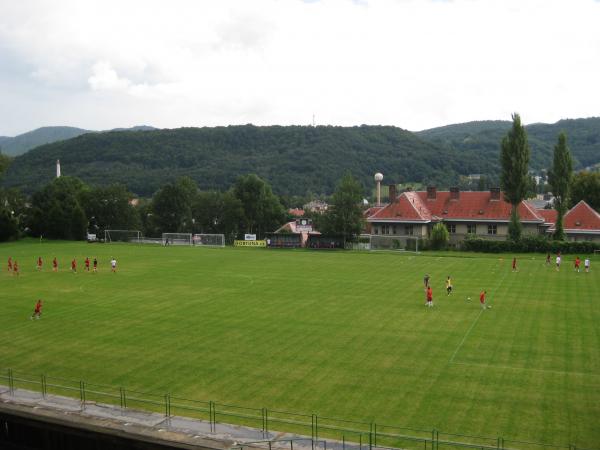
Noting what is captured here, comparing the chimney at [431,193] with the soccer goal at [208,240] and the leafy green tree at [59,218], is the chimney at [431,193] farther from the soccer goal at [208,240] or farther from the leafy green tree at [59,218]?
the leafy green tree at [59,218]

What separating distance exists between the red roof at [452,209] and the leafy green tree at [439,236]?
3.92m

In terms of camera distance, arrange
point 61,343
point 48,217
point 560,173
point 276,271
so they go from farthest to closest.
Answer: point 48,217 < point 560,173 < point 276,271 < point 61,343

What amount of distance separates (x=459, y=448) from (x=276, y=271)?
124 feet

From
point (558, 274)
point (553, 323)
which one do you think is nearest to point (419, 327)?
point (553, 323)

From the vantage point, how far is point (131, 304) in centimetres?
3978

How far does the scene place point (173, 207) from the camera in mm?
108938

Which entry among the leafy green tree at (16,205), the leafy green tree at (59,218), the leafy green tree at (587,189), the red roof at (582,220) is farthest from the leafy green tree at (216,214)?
the leafy green tree at (587,189)

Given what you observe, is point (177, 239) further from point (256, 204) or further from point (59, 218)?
point (59, 218)

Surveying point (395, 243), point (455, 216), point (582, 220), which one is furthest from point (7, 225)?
point (582, 220)

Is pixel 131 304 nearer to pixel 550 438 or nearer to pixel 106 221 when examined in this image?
pixel 550 438

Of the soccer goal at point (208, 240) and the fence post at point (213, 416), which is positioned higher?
the soccer goal at point (208, 240)

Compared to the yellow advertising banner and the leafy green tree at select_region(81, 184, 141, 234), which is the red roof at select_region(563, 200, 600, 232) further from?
the leafy green tree at select_region(81, 184, 141, 234)

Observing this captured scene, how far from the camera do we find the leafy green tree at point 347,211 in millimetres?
78125

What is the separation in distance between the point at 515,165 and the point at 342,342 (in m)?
51.3
